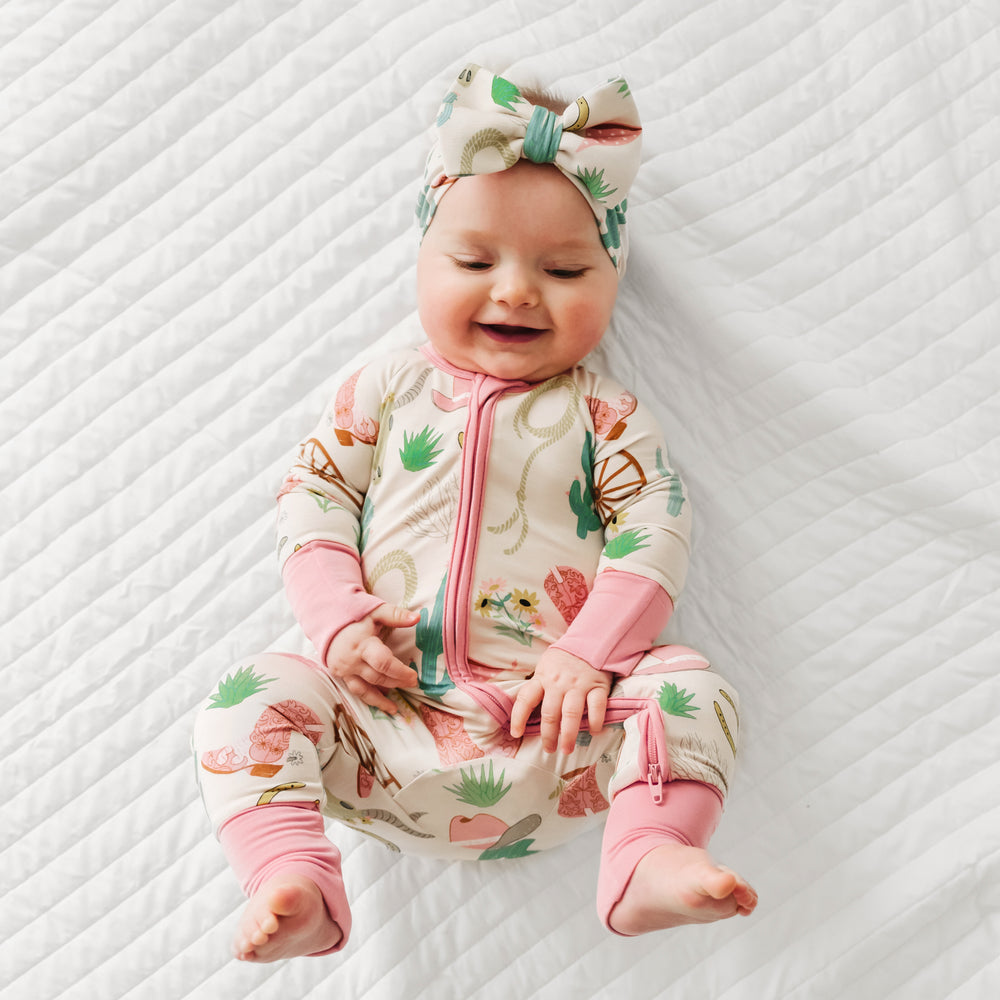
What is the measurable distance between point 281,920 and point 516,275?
64cm

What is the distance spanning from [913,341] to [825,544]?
0.26 meters

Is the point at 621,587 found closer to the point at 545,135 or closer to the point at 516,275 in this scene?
the point at 516,275

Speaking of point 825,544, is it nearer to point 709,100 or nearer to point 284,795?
point 709,100

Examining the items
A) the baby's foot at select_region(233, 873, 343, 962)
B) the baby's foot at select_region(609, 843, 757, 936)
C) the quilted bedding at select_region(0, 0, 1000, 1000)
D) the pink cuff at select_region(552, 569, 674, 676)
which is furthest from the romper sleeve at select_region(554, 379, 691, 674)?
the baby's foot at select_region(233, 873, 343, 962)

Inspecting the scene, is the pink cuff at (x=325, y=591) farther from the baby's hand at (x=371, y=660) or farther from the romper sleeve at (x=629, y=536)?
the romper sleeve at (x=629, y=536)

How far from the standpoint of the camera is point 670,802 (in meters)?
0.98

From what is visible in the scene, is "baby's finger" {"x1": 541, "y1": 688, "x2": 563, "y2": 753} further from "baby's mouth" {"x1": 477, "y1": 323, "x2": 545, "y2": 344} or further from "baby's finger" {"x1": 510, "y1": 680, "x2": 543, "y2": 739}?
"baby's mouth" {"x1": 477, "y1": 323, "x2": 545, "y2": 344}

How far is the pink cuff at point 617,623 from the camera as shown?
1071 mm

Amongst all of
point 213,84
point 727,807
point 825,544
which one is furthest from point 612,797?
point 213,84

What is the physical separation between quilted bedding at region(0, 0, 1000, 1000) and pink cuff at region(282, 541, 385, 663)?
0.14 meters

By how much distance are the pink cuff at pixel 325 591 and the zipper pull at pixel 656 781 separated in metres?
0.32

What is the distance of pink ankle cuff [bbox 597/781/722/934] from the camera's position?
3.09 ft

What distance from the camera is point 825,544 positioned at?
124 centimetres

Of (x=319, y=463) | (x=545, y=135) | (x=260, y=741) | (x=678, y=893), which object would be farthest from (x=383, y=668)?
(x=545, y=135)
